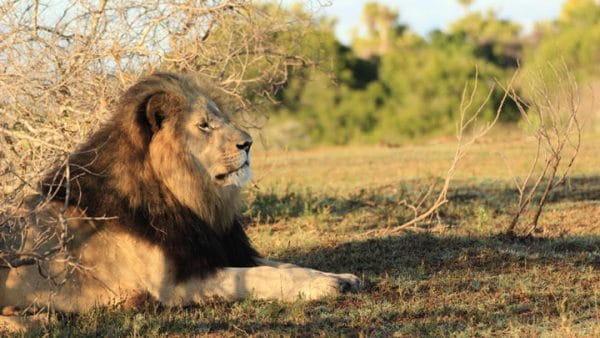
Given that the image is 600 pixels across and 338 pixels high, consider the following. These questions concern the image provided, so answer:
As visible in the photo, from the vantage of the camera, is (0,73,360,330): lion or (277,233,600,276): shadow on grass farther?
(277,233,600,276): shadow on grass

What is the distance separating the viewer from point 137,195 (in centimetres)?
585

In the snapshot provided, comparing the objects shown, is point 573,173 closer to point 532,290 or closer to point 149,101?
point 532,290

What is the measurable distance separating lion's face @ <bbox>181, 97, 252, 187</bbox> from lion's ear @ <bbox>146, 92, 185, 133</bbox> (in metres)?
0.09

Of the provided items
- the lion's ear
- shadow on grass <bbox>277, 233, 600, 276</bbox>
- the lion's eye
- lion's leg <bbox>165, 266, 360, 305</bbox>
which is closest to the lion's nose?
the lion's eye

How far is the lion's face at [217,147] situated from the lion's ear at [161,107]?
88 millimetres

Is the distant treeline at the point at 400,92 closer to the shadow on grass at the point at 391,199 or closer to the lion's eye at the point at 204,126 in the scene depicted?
the shadow on grass at the point at 391,199

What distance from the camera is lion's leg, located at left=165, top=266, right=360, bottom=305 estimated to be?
19.0 feet

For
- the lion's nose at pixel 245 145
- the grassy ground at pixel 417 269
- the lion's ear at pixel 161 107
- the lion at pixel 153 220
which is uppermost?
the lion's ear at pixel 161 107

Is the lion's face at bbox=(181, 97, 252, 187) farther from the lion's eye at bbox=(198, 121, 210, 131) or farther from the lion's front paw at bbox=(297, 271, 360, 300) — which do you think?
the lion's front paw at bbox=(297, 271, 360, 300)

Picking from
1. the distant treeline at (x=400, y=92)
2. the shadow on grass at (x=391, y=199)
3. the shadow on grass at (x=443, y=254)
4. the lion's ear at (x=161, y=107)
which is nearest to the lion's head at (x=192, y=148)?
the lion's ear at (x=161, y=107)

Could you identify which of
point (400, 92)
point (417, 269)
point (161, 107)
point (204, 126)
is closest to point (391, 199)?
point (417, 269)

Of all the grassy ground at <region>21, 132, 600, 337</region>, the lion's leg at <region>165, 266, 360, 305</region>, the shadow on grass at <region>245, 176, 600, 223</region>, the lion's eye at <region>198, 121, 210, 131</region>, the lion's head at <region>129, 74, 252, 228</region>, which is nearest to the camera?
the grassy ground at <region>21, 132, 600, 337</region>

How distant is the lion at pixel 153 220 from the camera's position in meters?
5.80

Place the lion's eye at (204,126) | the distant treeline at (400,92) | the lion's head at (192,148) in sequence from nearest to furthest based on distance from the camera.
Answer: the lion's head at (192,148), the lion's eye at (204,126), the distant treeline at (400,92)
